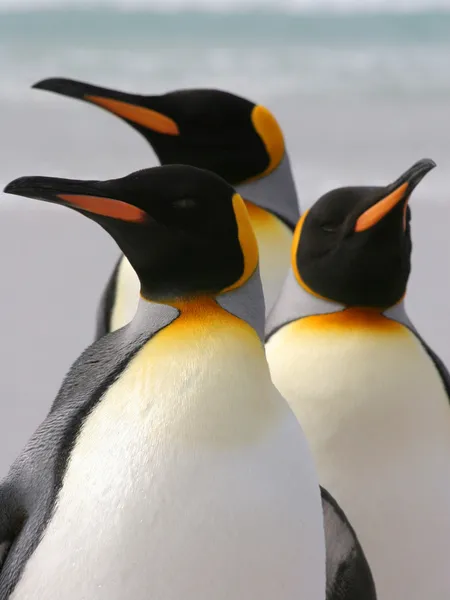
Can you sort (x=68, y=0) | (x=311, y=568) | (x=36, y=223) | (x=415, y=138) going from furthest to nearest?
(x=68, y=0) < (x=415, y=138) < (x=36, y=223) < (x=311, y=568)

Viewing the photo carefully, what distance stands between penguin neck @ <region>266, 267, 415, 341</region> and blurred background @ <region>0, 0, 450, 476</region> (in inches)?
54.4

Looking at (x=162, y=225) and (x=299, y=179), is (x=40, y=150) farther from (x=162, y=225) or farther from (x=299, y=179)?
(x=162, y=225)

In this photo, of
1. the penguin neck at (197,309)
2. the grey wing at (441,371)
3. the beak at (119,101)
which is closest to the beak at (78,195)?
the penguin neck at (197,309)

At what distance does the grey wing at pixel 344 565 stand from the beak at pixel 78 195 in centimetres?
58

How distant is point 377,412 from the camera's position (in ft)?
5.69

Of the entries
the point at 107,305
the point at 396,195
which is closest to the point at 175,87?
the point at 107,305

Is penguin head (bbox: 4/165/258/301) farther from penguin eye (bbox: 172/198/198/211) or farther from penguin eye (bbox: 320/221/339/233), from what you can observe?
penguin eye (bbox: 320/221/339/233)

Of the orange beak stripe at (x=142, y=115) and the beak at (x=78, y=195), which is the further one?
the orange beak stripe at (x=142, y=115)

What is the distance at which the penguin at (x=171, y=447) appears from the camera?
3.96 feet

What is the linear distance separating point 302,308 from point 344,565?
1.73 ft

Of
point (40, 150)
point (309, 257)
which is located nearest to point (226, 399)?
point (309, 257)

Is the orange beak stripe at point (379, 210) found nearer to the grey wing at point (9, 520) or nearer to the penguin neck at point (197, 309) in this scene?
the penguin neck at point (197, 309)

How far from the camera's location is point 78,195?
1.27 metres

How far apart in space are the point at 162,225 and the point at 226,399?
243 millimetres
